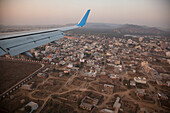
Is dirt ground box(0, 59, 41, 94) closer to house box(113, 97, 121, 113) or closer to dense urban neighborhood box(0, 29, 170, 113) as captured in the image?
dense urban neighborhood box(0, 29, 170, 113)

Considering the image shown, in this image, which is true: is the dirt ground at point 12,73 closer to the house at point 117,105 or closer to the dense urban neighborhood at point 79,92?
the dense urban neighborhood at point 79,92

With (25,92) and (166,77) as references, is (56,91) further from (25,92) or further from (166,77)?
(166,77)

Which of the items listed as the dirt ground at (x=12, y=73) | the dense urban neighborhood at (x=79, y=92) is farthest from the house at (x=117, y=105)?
the dirt ground at (x=12, y=73)

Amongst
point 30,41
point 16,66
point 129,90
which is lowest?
point 129,90

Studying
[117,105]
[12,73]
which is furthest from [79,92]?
[12,73]

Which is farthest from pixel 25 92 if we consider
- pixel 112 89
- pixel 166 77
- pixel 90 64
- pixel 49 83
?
pixel 166 77

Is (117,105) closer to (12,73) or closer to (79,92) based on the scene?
(79,92)

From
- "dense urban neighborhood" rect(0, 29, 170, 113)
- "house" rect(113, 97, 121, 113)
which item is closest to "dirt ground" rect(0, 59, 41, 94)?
"dense urban neighborhood" rect(0, 29, 170, 113)

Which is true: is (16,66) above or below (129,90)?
above
